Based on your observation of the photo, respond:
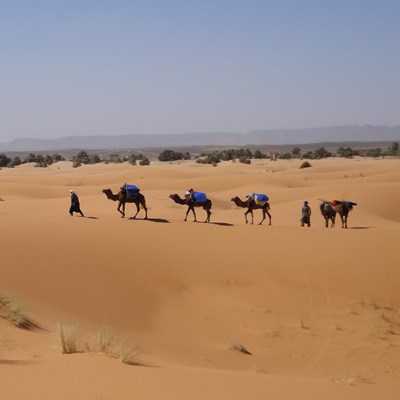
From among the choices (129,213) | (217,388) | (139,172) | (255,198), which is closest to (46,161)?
(139,172)

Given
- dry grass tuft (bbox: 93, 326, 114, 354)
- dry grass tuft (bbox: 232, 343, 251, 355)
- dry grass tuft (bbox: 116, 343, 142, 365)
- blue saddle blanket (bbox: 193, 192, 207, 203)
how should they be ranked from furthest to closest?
1. blue saddle blanket (bbox: 193, 192, 207, 203)
2. dry grass tuft (bbox: 232, 343, 251, 355)
3. dry grass tuft (bbox: 93, 326, 114, 354)
4. dry grass tuft (bbox: 116, 343, 142, 365)

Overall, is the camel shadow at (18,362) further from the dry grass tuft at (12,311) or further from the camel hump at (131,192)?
the camel hump at (131,192)

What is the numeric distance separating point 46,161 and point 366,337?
250 feet

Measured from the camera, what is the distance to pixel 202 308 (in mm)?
14602

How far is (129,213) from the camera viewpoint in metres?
29.8

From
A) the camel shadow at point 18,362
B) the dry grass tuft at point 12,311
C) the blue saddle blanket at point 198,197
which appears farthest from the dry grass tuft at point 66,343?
the blue saddle blanket at point 198,197

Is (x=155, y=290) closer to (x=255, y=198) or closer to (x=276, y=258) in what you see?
(x=276, y=258)

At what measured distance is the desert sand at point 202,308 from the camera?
24.1 ft

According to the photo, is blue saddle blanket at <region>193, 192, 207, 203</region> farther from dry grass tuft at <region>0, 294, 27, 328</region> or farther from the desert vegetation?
the desert vegetation

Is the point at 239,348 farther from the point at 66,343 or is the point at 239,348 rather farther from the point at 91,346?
the point at 66,343

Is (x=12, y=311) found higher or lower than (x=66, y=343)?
lower

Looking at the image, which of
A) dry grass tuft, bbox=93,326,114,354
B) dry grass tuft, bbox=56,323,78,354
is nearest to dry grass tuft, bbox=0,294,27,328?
dry grass tuft, bbox=56,323,78,354

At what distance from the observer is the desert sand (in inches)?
289

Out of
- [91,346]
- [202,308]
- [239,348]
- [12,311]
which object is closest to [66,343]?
[91,346]
